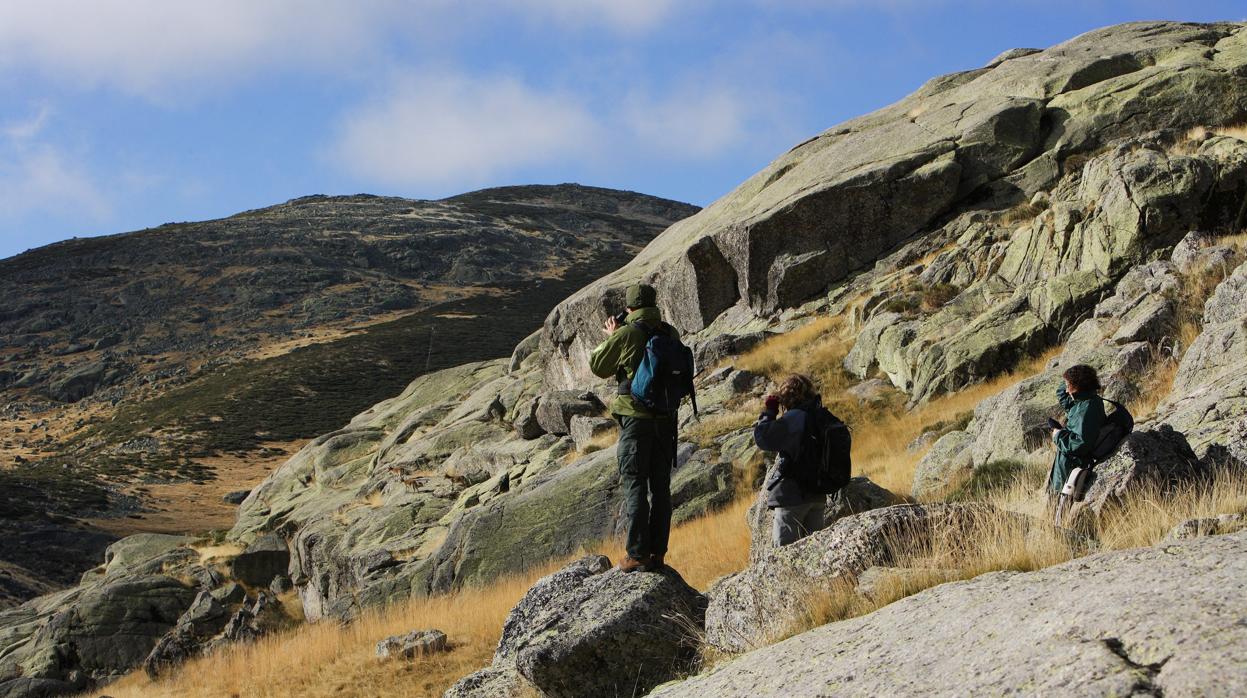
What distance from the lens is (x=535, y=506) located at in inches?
613

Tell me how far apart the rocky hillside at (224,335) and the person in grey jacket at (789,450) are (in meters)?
29.6

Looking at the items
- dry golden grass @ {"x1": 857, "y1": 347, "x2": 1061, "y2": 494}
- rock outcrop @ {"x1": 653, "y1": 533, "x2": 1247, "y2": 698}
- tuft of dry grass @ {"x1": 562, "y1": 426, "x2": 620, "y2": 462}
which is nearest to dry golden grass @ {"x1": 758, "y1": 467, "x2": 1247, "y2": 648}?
rock outcrop @ {"x1": 653, "y1": 533, "x2": 1247, "y2": 698}

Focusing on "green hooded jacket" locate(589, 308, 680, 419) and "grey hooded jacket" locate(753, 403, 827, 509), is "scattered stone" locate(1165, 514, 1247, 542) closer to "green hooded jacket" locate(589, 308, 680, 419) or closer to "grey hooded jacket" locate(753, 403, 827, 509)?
"grey hooded jacket" locate(753, 403, 827, 509)

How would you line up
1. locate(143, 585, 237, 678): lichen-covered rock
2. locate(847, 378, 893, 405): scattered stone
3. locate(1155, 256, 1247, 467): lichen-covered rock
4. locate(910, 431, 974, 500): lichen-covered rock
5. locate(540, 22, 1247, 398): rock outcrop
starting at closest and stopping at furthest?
locate(1155, 256, 1247, 467): lichen-covered rock, locate(910, 431, 974, 500): lichen-covered rock, locate(143, 585, 237, 678): lichen-covered rock, locate(540, 22, 1247, 398): rock outcrop, locate(847, 378, 893, 405): scattered stone

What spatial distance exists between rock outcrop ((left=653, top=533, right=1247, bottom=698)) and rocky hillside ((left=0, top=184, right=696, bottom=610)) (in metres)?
31.4

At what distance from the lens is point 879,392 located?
1716 cm

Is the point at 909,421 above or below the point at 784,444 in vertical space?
below

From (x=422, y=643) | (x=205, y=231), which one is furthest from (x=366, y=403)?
(x=205, y=231)

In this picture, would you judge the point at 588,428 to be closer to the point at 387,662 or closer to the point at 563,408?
the point at 563,408

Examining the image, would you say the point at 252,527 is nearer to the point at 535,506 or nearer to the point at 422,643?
the point at 535,506

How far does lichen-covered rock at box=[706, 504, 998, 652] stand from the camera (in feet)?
16.7

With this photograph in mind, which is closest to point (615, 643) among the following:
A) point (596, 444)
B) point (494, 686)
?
point (494, 686)

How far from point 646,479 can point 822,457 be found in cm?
123

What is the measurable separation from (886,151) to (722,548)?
1654 cm
